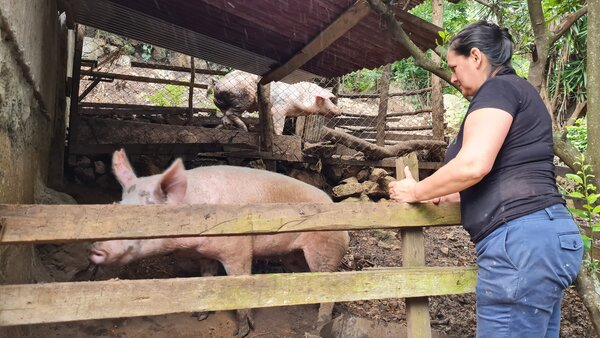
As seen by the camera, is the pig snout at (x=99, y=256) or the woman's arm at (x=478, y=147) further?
the pig snout at (x=99, y=256)

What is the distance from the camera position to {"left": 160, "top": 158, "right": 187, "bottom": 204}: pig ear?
3.07m

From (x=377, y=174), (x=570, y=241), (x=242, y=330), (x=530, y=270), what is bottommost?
(x=242, y=330)

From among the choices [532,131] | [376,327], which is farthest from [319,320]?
[532,131]

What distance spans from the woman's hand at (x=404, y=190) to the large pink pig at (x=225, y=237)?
1450mm

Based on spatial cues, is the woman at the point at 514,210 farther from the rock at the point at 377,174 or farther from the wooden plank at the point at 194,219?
the rock at the point at 377,174

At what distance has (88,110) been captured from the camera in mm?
6766

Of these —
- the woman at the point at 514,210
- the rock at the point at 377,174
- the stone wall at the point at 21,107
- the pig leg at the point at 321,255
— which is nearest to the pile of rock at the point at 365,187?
the rock at the point at 377,174

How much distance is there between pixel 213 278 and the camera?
6.75 feet

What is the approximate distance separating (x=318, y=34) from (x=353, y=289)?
2.85 meters

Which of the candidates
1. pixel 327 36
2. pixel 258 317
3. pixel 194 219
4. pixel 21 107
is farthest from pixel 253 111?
pixel 194 219

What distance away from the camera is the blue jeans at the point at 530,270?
6.02ft

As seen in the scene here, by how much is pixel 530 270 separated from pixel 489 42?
1045mm

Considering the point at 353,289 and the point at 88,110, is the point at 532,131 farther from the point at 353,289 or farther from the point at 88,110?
the point at 88,110

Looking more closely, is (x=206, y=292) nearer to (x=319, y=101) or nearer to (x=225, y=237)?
(x=225, y=237)
